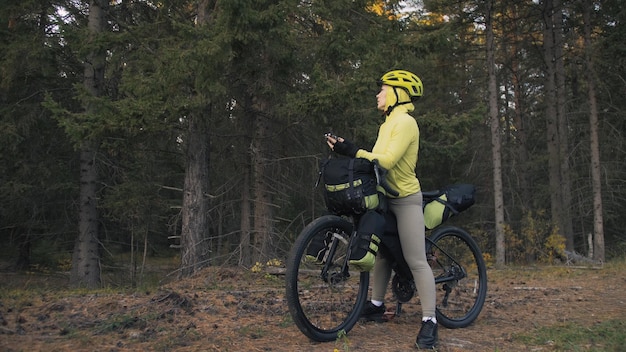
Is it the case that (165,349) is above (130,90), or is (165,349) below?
below

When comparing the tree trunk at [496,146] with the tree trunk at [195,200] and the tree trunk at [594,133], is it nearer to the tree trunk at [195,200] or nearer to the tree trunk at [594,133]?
the tree trunk at [594,133]

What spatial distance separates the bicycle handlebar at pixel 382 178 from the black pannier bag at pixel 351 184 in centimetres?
4

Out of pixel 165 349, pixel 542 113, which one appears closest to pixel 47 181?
pixel 165 349

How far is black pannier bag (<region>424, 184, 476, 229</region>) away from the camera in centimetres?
420

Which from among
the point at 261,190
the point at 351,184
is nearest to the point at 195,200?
the point at 261,190

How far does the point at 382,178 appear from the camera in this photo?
11.9 ft

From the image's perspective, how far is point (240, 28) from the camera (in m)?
8.32

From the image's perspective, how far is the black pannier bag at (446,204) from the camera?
420cm

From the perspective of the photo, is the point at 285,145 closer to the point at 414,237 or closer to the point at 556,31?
the point at 414,237

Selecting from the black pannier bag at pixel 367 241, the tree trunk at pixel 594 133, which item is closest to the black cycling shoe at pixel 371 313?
the black pannier bag at pixel 367 241

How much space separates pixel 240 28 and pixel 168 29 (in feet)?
8.39

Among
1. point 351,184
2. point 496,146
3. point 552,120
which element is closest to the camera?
point 351,184

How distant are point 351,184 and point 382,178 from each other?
25 centimetres

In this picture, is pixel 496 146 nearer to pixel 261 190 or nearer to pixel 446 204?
pixel 261 190
